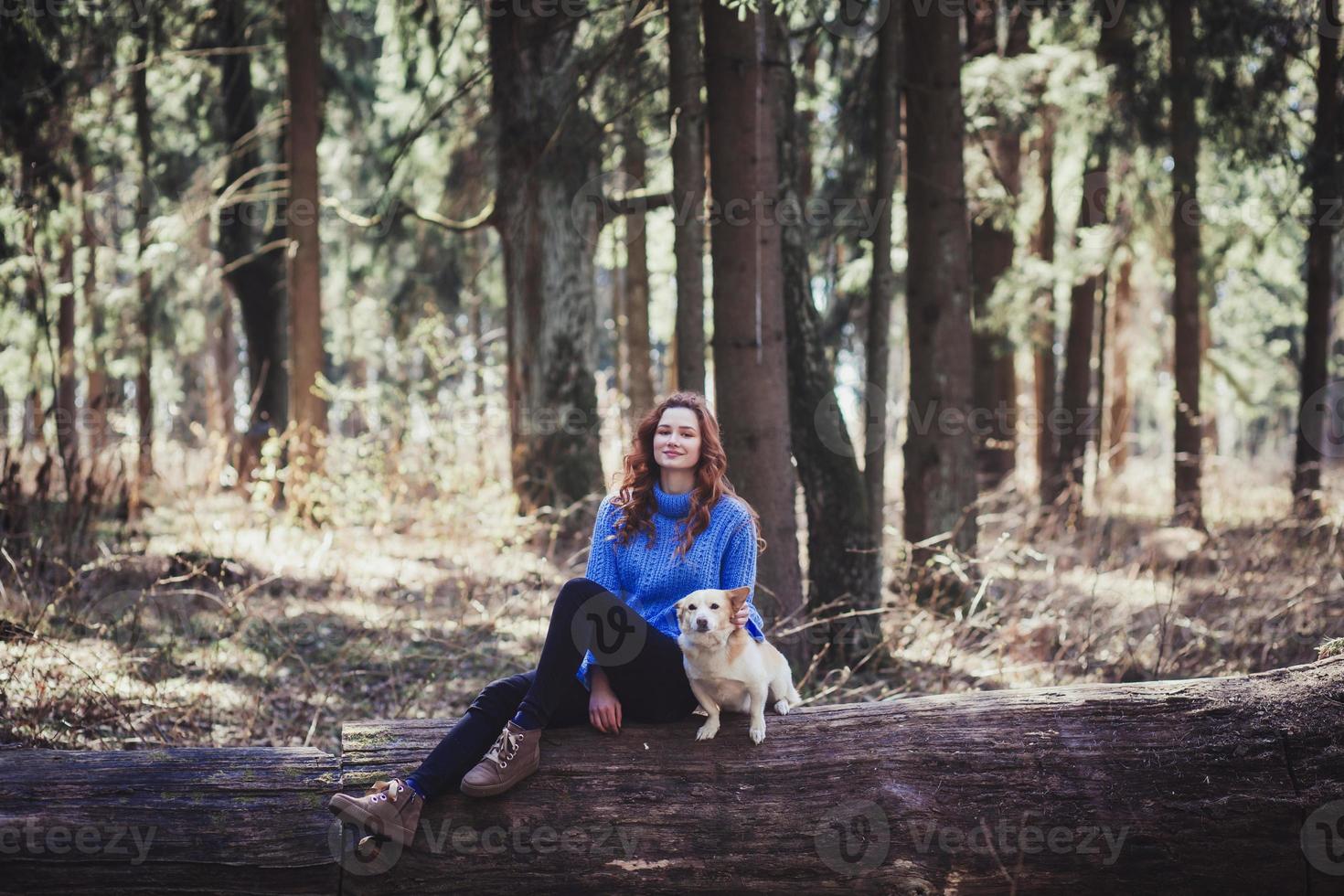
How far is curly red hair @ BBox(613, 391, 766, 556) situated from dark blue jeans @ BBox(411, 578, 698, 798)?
37 cm

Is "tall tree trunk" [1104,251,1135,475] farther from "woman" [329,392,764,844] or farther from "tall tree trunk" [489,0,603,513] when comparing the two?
"woman" [329,392,764,844]

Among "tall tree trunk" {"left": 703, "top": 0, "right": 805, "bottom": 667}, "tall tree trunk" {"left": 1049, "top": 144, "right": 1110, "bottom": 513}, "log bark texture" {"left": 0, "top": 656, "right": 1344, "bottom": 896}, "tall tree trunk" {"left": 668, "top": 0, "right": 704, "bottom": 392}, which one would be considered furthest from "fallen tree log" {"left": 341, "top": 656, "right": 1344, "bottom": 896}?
"tall tree trunk" {"left": 1049, "top": 144, "right": 1110, "bottom": 513}

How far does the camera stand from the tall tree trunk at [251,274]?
1445 cm

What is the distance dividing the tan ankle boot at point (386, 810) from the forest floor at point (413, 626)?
1818 mm

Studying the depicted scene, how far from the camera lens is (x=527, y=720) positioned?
155 inches

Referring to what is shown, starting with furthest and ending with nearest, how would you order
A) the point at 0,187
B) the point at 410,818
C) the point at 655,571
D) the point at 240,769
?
1. the point at 0,187
2. the point at 655,571
3. the point at 240,769
4. the point at 410,818

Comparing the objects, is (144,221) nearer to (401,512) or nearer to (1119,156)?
(401,512)

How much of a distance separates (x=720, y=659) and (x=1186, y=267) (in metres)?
9.48

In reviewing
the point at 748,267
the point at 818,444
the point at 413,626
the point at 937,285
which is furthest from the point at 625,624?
the point at 937,285

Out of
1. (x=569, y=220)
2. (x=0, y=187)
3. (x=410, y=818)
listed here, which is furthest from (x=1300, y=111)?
(x=0, y=187)

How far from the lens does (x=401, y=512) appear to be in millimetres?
10898

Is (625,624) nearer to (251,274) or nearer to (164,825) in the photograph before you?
(164,825)

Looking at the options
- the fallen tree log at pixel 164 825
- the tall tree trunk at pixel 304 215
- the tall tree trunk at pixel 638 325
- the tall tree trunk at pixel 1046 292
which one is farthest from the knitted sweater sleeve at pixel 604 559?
the tall tree trunk at pixel 1046 292

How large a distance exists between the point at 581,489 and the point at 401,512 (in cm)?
191
